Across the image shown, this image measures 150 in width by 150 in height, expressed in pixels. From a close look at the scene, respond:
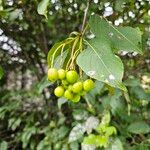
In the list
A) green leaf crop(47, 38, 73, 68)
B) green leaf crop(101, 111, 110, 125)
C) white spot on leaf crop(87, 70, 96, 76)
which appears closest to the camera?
white spot on leaf crop(87, 70, 96, 76)

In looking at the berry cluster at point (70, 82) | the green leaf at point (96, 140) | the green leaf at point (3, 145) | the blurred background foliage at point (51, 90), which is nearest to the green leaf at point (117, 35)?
the berry cluster at point (70, 82)

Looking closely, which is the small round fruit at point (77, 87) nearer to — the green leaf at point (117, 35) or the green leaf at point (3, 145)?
A: the green leaf at point (117, 35)

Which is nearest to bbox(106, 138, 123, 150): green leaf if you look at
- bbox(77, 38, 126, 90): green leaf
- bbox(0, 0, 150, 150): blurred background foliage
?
bbox(0, 0, 150, 150): blurred background foliage

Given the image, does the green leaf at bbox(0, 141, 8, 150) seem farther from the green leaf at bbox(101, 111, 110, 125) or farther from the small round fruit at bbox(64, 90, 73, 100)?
the small round fruit at bbox(64, 90, 73, 100)

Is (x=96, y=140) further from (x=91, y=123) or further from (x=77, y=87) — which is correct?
(x=77, y=87)

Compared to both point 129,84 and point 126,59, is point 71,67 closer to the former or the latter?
point 129,84

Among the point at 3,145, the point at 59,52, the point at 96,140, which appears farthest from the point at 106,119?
the point at 59,52

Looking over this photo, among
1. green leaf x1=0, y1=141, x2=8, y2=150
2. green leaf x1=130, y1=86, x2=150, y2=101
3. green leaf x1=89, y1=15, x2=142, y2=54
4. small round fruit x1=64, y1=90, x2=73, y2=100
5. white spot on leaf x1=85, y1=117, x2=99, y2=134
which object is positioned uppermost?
green leaf x1=89, y1=15, x2=142, y2=54
